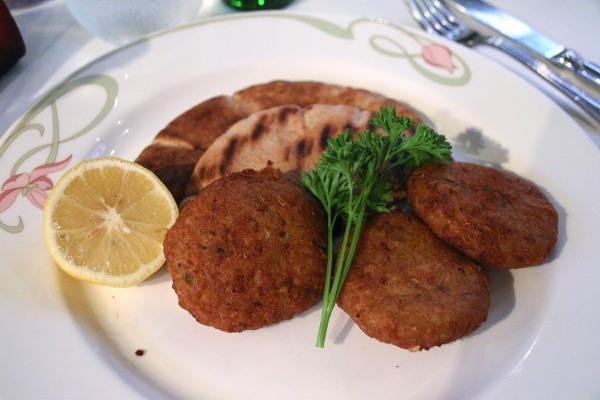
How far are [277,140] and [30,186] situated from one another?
1377 mm

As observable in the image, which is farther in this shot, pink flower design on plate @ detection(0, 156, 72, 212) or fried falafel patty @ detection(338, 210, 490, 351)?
pink flower design on plate @ detection(0, 156, 72, 212)

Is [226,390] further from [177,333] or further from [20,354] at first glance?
[20,354]

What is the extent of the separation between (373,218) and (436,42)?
1.54 meters

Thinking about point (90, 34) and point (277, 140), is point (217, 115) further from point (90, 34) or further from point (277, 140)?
point (90, 34)

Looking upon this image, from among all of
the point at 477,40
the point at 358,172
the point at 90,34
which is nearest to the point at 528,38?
the point at 477,40

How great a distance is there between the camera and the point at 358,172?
8.16 ft

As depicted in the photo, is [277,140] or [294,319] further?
[277,140]

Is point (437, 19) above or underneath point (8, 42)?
above

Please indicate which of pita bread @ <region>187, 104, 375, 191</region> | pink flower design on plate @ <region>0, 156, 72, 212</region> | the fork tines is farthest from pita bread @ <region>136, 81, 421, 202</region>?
the fork tines

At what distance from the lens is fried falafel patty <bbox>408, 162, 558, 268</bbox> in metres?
2.24

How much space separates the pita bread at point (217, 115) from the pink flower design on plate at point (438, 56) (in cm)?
39

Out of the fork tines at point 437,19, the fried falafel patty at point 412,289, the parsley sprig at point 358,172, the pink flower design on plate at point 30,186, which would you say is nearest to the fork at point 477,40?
the fork tines at point 437,19

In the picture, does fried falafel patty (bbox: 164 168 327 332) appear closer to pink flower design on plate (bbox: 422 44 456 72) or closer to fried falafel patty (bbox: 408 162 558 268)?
fried falafel patty (bbox: 408 162 558 268)

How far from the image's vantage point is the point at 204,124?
3016 mm
